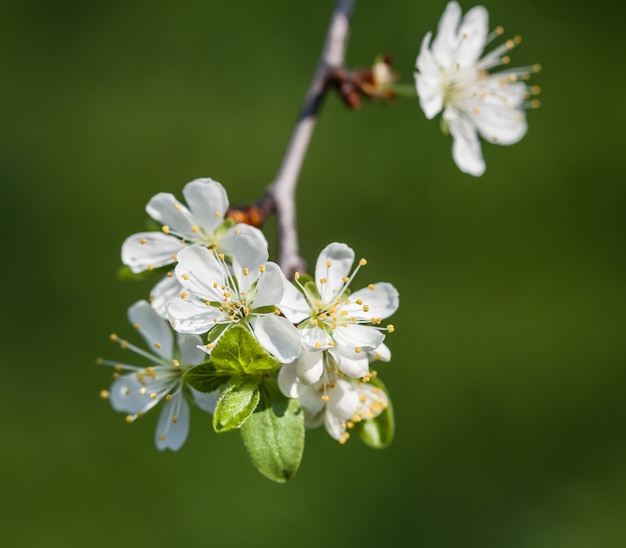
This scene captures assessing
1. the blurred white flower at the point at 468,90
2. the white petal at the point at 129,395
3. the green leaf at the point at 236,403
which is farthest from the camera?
the blurred white flower at the point at 468,90

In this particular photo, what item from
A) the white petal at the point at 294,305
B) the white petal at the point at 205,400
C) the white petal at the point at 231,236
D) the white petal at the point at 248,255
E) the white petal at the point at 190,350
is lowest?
the white petal at the point at 205,400

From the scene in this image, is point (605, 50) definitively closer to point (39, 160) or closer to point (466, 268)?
point (466, 268)

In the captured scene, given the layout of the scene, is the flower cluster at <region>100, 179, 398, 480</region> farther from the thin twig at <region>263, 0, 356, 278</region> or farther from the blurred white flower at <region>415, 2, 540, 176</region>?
the blurred white flower at <region>415, 2, 540, 176</region>

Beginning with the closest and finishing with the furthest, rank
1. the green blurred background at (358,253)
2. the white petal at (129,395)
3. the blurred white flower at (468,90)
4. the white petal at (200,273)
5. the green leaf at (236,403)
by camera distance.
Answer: the green leaf at (236,403)
the white petal at (200,273)
the white petal at (129,395)
the blurred white flower at (468,90)
the green blurred background at (358,253)

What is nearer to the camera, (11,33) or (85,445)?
(85,445)

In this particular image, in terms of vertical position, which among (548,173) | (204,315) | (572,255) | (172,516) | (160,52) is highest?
(160,52)

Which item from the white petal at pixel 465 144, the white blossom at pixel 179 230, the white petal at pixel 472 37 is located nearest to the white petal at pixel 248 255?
the white blossom at pixel 179 230

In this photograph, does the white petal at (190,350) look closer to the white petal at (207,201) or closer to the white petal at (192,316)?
the white petal at (192,316)

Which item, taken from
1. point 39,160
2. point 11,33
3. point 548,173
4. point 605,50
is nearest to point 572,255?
point 548,173

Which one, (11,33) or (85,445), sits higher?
(11,33)
